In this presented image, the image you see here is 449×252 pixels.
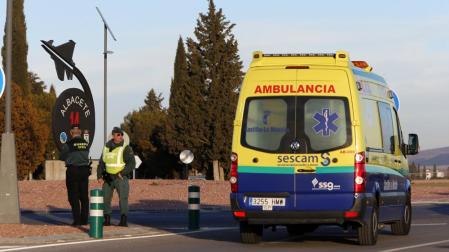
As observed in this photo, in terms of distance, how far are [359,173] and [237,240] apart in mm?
2948

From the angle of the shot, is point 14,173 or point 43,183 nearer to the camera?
point 14,173

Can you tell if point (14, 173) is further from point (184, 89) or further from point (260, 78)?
point (184, 89)

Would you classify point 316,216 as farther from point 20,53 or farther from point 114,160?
point 20,53

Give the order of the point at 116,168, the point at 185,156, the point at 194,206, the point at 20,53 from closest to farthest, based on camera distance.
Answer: the point at 116,168
the point at 194,206
the point at 185,156
the point at 20,53

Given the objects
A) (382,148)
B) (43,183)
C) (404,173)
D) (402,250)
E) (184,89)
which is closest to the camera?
(402,250)

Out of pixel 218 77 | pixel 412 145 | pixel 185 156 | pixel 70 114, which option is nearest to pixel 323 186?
pixel 412 145

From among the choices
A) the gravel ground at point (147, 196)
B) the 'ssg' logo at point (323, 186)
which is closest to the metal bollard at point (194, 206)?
the gravel ground at point (147, 196)

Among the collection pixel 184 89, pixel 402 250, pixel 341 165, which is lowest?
pixel 402 250

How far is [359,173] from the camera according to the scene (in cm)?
1672

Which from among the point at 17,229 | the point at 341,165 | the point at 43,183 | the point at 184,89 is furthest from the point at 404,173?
the point at 184,89

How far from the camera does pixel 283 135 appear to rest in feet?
56.0

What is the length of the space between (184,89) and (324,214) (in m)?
56.6

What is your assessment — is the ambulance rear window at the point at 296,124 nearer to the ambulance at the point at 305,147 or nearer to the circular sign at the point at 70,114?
the ambulance at the point at 305,147

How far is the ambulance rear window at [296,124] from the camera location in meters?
16.9
